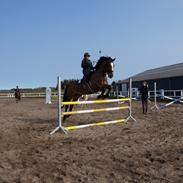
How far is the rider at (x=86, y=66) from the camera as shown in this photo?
45.7 feet

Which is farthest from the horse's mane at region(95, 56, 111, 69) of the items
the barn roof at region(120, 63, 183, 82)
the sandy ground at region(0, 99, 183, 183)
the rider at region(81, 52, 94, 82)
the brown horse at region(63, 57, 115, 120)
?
the barn roof at region(120, 63, 183, 82)

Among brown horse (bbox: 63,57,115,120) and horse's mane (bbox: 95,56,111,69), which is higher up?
horse's mane (bbox: 95,56,111,69)

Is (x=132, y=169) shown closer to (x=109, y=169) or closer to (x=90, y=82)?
(x=109, y=169)

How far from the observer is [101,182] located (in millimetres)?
5523

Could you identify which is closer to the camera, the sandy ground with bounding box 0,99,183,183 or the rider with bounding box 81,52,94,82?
the sandy ground with bounding box 0,99,183,183

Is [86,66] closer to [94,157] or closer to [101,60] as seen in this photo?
[101,60]

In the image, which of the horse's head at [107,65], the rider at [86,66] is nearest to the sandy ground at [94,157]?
the horse's head at [107,65]

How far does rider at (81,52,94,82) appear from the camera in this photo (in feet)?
45.7

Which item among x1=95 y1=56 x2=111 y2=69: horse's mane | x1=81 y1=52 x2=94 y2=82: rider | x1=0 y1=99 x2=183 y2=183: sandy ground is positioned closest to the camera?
x1=0 y1=99 x2=183 y2=183: sandy ground

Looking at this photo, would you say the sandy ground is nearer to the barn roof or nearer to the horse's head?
the horse's head

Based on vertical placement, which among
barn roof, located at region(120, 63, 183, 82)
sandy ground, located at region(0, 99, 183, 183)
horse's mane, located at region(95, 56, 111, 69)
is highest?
barn roof, located at region(120, 63, 183, 82)

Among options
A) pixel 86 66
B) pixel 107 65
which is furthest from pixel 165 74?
pixel 107 65

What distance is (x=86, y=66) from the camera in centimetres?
1412

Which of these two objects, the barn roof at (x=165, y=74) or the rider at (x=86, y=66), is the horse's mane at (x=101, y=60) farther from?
the barn roof at (x=165, y=74)
